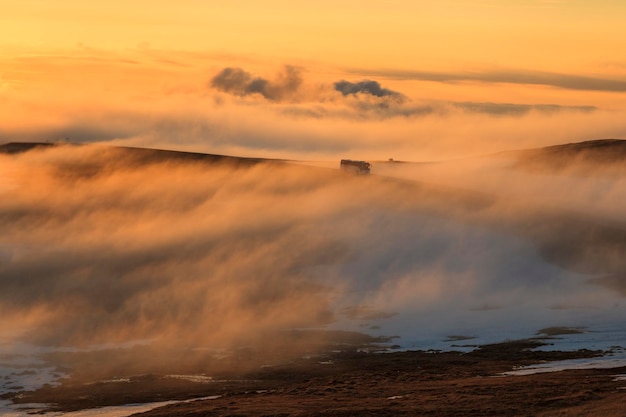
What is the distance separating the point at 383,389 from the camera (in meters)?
83.8

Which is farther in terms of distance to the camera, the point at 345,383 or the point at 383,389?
the point at 345,383

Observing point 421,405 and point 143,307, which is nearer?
point 421,405

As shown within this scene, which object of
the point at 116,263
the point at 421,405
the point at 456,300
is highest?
the point at 116,263

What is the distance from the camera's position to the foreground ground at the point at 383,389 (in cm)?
7138

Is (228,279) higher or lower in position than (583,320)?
higher

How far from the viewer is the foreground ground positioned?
234 feet

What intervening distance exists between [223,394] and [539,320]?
51253mm

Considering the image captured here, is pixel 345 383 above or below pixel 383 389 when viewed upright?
above

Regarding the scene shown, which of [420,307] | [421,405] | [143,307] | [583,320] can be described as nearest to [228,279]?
[143,307]

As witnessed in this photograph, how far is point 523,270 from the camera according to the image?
148625mm

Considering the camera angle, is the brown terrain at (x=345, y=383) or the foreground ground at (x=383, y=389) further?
the brown terrain at (x=345, y=383)

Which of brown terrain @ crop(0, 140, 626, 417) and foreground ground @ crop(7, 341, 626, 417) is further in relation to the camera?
brown terrain @ crop(0, 140, 626, 417)

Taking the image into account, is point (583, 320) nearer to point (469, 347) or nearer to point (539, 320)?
point (539, 320)

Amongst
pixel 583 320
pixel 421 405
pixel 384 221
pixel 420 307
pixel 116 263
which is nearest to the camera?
pixel 421 405
